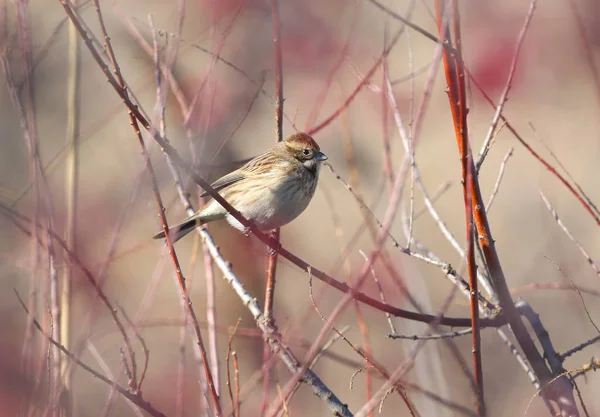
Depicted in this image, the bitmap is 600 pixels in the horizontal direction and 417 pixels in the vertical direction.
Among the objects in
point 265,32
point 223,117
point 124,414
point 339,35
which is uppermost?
point 265,32

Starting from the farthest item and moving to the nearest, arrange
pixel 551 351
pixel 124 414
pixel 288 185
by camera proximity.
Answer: pixel 124 414
pixel 288 185
pixel 551 351

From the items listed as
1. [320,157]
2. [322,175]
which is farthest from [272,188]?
[322,175]

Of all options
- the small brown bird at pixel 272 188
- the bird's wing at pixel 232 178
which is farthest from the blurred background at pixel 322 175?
the small brown bird at pixel 272 188

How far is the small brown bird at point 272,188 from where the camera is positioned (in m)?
4.51

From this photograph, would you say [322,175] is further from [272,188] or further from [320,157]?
[272,188]

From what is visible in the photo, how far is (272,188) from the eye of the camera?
463cm

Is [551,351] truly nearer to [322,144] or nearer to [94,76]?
[322,144]

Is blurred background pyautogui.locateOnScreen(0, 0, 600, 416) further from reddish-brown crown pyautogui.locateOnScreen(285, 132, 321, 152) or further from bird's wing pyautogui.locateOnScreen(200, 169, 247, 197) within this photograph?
reddish-brown crown pyautogui.locateOnScreen(285, 132, 321, 152)

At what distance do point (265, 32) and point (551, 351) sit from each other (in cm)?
910

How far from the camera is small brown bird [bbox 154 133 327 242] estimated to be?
4.51 meters

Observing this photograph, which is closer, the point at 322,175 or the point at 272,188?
the point at 272,188

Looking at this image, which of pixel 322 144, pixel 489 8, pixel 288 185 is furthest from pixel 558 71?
pixel 288 185

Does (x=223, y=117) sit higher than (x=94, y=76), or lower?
lower

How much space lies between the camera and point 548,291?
913cm
